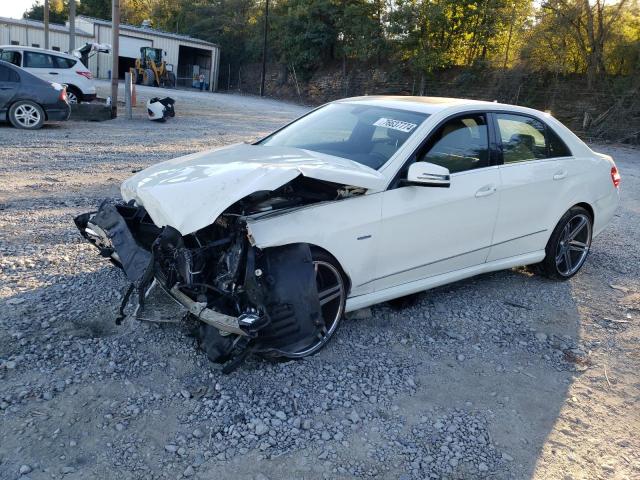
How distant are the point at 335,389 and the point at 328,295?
0.63 meters

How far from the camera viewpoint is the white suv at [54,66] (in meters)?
15.3

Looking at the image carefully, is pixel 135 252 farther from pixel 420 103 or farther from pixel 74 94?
pixel 74 94

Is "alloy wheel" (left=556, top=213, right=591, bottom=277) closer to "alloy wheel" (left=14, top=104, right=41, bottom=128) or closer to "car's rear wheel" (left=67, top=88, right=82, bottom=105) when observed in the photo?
"alloy wheel" (left=14, top=104, right=41, bottom=128)

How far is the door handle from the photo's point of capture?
4.39 m

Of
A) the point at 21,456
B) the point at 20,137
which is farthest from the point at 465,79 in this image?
the point at 21,456

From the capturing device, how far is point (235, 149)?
14.6ft

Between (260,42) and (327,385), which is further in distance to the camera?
(260,42)

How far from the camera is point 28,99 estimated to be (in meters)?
11.9

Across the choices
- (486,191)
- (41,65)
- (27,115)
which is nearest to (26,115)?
(27,115)

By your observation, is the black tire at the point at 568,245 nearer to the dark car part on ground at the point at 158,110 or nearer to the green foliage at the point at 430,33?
the dark car part on ground at the point at 158,110

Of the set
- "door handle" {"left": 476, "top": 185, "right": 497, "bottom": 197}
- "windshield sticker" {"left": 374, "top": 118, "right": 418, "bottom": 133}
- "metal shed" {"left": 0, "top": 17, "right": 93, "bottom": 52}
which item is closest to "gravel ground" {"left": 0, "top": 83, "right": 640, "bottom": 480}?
"door handle" {"left": 476, "top": 185, "right": 497, "bottom": 197}

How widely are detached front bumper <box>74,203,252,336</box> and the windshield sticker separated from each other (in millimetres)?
1926

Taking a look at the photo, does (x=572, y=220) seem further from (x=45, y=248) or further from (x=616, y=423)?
(x=45, y=248)

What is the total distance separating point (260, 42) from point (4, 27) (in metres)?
18.6
